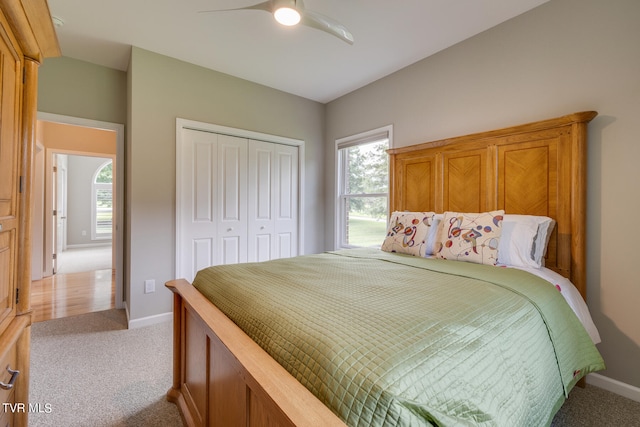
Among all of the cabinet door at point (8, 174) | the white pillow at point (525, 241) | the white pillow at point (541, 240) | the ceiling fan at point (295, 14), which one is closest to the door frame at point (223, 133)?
the ceiling fan at point (295, 14)

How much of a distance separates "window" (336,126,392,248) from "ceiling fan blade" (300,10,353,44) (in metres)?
1.47

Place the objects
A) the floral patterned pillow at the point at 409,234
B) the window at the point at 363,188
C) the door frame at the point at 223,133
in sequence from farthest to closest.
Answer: the window at the point at 363,188, the door frame at the point at 223,133, the floral patterned pillow at the point at 409,234

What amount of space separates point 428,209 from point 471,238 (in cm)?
79

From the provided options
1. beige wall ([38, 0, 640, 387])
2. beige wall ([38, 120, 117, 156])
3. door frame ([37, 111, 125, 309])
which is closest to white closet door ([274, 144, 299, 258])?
beige wall ([38, 0, 640, 387])

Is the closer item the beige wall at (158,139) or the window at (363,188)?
the beige wall at (158,139)

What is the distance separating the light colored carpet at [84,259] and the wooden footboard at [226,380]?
4.59m

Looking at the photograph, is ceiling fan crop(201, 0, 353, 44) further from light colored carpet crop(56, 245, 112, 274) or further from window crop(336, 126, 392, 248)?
light colored carpet crop(56, 245, 112, 274)

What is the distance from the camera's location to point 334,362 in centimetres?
77

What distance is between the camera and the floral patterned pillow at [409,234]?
234cm

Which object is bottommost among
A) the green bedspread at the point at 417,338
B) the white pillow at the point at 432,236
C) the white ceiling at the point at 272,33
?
the green bedspread at the point at 417,338

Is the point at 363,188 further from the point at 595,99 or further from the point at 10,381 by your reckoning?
the point at 10,381

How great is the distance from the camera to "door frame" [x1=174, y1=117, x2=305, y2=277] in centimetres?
300

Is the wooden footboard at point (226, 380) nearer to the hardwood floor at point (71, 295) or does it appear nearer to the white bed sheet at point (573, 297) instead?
the white bed sheet at point (573, 297)

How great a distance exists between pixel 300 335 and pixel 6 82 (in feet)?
4.35
